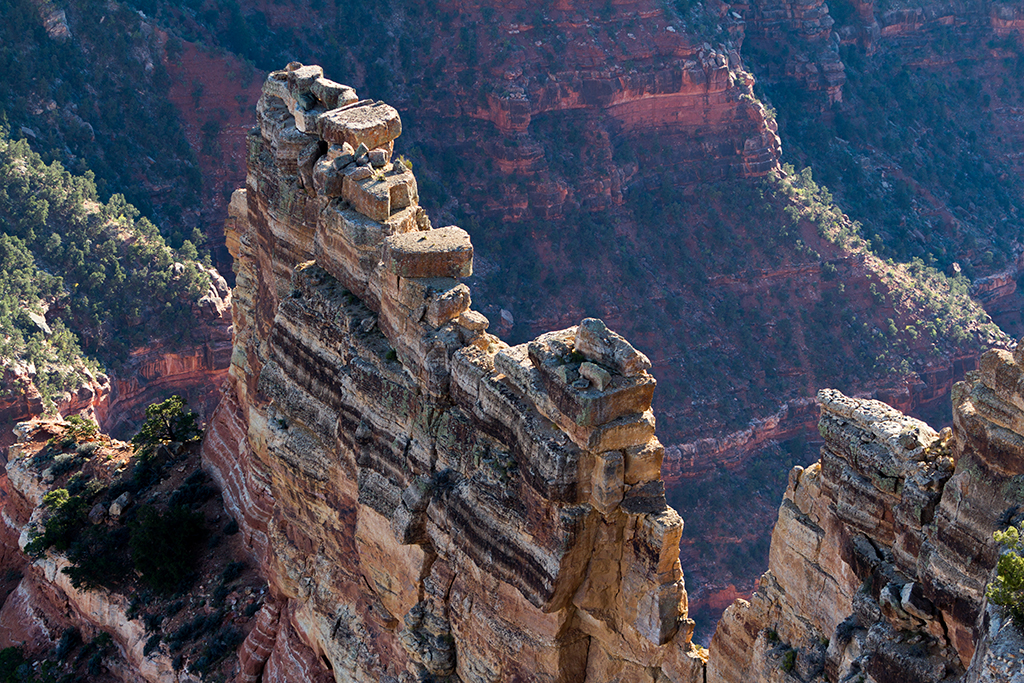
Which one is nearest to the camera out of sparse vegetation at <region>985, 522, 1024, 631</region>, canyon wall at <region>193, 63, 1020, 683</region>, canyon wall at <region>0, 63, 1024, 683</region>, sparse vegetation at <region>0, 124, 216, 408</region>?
sparse vegetation at <region>985, 522, 1024, 631</region>

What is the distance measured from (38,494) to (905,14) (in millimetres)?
113770

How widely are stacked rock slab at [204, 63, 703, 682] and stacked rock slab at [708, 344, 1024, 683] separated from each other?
9.01 ft

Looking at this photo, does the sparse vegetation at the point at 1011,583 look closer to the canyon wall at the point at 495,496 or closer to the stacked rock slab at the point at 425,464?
the canyon wall at the point at 495,496

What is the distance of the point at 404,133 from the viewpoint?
11450cm

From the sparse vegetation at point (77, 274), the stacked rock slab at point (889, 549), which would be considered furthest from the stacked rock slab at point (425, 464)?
the sparse vegetation at point (77, 274)

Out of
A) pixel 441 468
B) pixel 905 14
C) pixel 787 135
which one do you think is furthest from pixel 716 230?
pixel 441 468

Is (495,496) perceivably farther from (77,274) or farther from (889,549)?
(77,274)

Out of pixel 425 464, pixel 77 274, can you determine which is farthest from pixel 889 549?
pixel 77 274

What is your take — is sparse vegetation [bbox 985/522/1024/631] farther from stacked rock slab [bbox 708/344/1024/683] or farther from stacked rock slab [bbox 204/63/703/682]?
stacked rock slab [bbox 204/63/703/682]

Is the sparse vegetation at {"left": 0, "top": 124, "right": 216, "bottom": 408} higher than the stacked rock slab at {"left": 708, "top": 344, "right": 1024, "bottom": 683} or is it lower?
lower

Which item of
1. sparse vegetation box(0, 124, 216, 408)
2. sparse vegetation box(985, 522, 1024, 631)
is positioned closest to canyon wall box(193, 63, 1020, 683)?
sparse vegetation box(985, 522, 1024, 631)

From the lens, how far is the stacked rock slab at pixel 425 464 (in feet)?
92.6

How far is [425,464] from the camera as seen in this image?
1277 inches

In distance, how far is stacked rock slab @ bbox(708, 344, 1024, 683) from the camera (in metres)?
21.6
